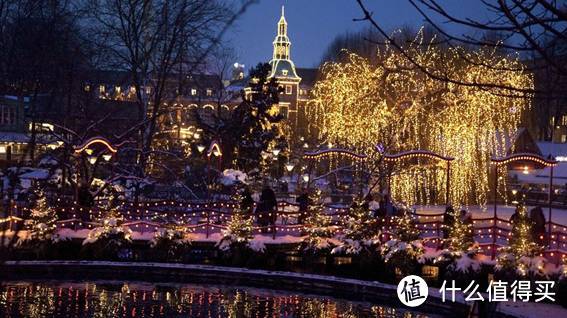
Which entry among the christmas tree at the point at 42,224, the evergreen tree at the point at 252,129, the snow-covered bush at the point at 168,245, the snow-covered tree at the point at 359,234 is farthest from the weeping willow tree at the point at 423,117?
the christmas tree at the point at 42,224

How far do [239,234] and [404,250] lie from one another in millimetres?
4523

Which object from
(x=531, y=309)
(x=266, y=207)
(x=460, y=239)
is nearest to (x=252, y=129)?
(x=266, y=207)

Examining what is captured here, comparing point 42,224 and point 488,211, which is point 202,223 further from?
point 488,211

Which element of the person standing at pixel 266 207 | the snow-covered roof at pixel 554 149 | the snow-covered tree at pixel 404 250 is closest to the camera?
the snow-covered tree at pixel 404 250

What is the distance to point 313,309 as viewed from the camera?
15023 mm

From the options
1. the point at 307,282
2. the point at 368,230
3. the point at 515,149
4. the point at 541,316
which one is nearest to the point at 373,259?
the point at 368,230

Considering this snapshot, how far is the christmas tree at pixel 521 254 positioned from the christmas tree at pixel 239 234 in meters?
6.31

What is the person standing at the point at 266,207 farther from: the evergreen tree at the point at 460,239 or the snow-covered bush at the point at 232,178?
the evergreen tree at the point at 460,239

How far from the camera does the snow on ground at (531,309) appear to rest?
44.5 ft

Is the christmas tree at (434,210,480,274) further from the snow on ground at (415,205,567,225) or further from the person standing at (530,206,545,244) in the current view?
the snow on ground at (415,205,567,225)

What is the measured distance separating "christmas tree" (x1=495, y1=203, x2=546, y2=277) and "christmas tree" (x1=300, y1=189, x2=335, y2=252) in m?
4.69

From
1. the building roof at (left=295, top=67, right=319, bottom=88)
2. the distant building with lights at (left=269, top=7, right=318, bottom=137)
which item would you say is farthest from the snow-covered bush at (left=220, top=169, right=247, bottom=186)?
the building roof at (left=295, top=67, right=319, bottom=88)

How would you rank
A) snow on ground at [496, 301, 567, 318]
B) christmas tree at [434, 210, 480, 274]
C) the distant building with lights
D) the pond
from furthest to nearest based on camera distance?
the distant building with lights → christmas tree at [434, 210, 480, 274] → the pond → snow on ground at [496, 301, 567, 318]

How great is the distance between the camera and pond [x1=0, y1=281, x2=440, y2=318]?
1411 centimetres
